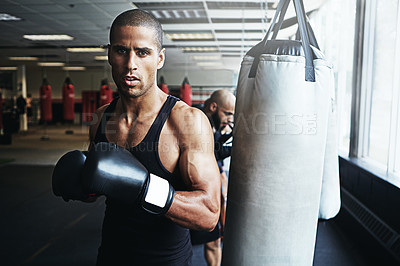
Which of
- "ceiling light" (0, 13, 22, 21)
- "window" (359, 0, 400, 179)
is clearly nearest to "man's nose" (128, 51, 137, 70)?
"window" (359, 0, 400, 179)

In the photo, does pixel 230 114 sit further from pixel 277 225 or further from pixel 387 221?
pixel 277 225

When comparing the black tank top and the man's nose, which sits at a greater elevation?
the man's nose

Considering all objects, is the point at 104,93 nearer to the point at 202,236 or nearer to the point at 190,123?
the point at 202,236

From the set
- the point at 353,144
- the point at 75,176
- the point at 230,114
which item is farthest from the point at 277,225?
the point at 353,144

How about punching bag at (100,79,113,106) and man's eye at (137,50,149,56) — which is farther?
punching bag at (100,79,113,106)

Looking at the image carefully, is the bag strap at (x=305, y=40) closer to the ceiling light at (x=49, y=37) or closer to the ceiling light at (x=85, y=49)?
the ceiling light at (x=49, y=37)

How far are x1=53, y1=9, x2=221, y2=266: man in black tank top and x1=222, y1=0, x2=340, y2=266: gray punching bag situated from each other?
0.12 m

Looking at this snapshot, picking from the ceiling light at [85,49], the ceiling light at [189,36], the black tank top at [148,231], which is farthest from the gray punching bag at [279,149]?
the ceiling light at [85,49]

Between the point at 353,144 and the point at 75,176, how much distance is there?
3.20m

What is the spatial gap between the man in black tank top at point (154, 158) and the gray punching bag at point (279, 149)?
0.12 metres

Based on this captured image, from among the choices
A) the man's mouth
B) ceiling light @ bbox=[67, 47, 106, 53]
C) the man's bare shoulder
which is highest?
ceiling light @ bbox=[67, 47, 106, 53]

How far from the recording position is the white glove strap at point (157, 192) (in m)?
0.94

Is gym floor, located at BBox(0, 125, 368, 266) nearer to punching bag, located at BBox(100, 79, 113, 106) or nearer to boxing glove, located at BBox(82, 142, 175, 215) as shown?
boxing glove, located at BBox(82, 142, 175, 215)

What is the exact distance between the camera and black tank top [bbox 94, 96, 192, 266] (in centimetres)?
114
